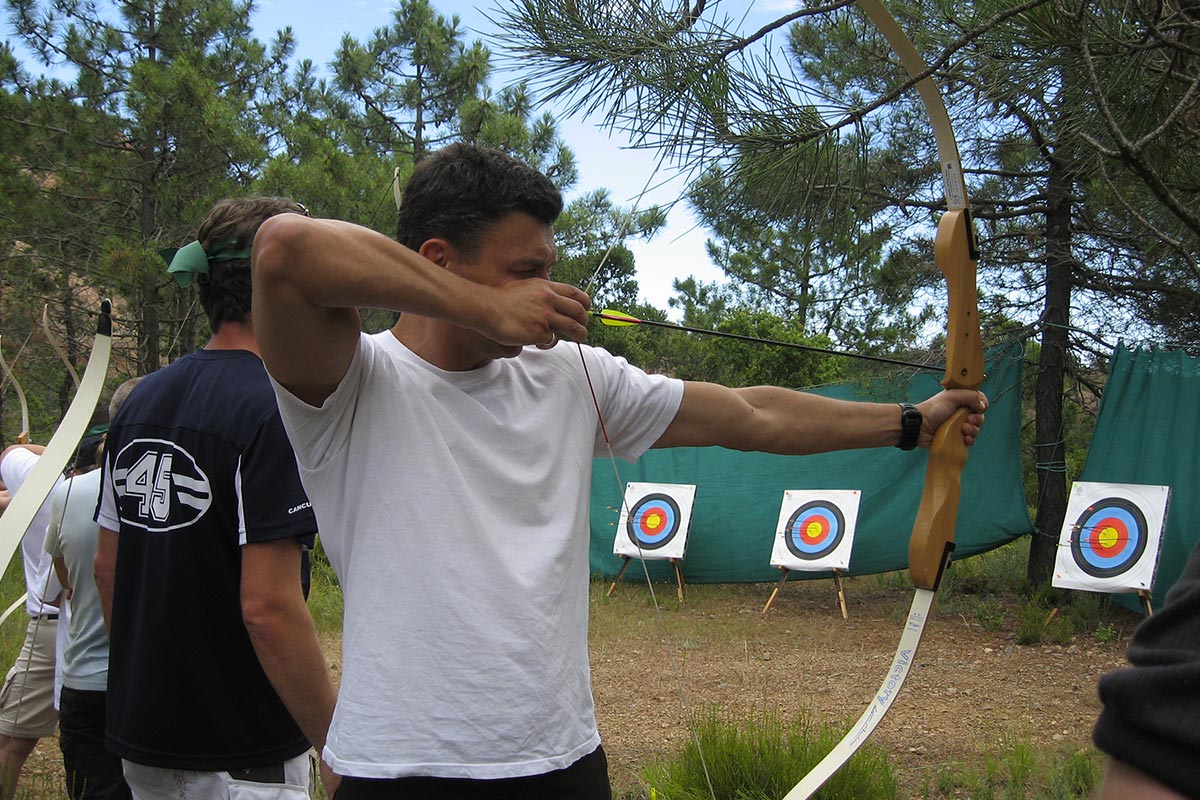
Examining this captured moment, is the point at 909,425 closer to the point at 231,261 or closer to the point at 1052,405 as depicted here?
the point at 231,261

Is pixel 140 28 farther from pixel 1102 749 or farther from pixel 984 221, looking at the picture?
pixel 1102 749

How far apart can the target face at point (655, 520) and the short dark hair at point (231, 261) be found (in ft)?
15.9

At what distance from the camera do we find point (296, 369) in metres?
1.02

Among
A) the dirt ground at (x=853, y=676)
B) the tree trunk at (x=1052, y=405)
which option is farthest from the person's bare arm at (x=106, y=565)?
the tree trunk at (x=1052, y=405)

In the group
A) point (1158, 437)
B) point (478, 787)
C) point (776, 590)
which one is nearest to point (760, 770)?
point (478, 787)

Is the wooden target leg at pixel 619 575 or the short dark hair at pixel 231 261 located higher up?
the short dark hair at pixel 231 261

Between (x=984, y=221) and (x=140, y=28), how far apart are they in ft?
19.5

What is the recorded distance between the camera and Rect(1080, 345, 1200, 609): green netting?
15.4 ft

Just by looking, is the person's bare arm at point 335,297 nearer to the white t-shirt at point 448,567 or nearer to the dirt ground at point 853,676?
the white t-shirt at point 448,567

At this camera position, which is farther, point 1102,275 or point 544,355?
point 1102,275

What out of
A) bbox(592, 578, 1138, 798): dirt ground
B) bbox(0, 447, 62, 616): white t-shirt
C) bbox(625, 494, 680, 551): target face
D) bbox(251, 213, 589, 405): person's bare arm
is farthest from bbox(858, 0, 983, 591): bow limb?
bbox(625, 494, 680, 551): target face

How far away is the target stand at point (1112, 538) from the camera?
4676mm

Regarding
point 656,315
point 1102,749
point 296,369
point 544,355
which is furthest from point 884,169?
point 656,315

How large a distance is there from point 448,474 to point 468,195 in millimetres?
325
